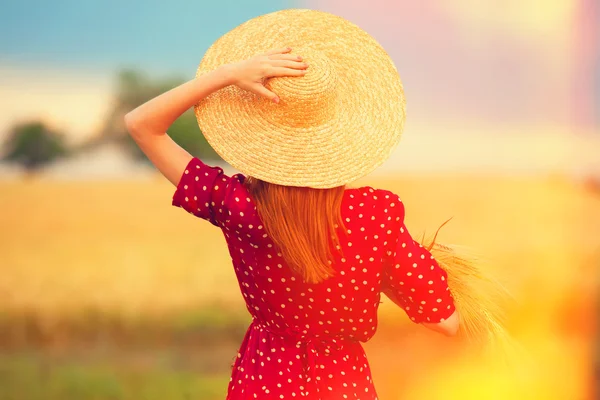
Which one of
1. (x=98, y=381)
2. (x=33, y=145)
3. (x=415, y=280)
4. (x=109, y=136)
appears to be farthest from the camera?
(x=109, y=136)

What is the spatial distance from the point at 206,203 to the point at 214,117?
145 mm

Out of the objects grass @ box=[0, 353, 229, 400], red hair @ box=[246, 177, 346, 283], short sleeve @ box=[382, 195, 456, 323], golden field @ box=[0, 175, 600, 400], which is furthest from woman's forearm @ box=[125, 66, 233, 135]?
golden field @ box=[0, 175, 600, 400]

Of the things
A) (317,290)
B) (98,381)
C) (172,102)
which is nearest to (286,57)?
(172,102)

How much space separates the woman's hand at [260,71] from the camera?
124 cm

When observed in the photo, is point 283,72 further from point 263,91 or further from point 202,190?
point 202,190

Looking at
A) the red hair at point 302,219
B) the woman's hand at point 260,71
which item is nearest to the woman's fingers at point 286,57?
the woman's hand at point 260,71

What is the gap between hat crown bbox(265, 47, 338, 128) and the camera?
125cm

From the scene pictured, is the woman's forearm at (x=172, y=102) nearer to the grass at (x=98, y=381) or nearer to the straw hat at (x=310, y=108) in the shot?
the straw hat at (x=310, y=108)

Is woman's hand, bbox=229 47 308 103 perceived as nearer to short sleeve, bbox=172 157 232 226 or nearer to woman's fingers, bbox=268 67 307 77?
woman's fingers, bbox=268 67 307 77

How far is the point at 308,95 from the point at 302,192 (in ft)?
0.51

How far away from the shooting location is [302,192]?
4.09ft

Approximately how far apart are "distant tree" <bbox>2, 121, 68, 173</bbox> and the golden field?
158mm

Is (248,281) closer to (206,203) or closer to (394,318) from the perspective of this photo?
(206,203)

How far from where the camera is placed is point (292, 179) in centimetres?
123
